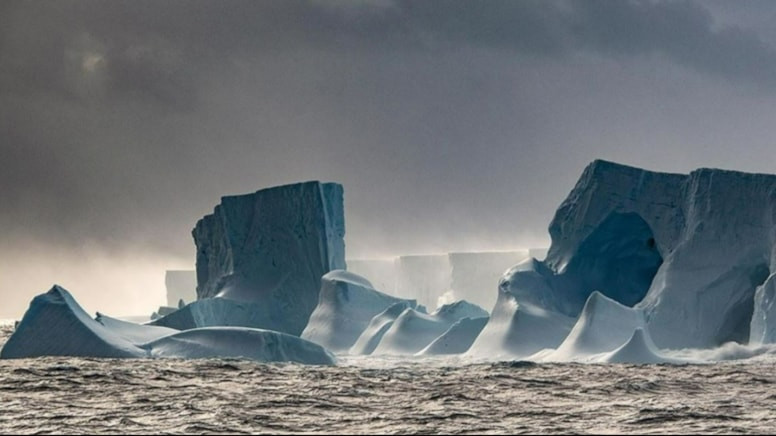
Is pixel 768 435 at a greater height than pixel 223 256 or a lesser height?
lesser

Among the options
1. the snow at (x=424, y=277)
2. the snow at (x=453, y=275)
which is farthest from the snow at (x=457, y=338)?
the snow at (x=424, y=277)

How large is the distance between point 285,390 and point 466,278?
39.6 m

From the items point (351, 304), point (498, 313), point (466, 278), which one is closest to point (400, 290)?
point (466, 278)

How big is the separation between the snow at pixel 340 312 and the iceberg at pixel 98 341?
956cm

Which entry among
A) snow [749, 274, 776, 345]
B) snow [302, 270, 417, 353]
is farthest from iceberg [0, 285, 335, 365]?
snow [302, 270, 417, 353]

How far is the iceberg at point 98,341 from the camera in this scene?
20609 millimetres

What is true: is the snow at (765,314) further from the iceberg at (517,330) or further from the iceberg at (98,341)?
the iceberg at (98,341)

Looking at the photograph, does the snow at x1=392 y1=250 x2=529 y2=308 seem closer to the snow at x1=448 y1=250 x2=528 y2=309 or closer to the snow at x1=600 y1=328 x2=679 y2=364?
the snow at x1=448 y1=250 x2=528 y2=309

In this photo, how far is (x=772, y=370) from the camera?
1947 centimetres

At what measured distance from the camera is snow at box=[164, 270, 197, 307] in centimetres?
6475

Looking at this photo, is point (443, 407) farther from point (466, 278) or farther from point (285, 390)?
point (466, 278)

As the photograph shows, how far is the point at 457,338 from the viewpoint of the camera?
28000 millimetres

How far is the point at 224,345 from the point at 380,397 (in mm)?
6123

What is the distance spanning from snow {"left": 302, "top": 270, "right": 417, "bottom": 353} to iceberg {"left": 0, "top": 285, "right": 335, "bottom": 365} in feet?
31.4
